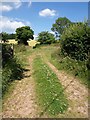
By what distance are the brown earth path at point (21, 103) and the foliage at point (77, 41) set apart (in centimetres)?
933

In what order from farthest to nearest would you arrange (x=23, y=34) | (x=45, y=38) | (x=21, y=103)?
(x=23, y=34)
(x=45, y=38)
(x=21, y=103)

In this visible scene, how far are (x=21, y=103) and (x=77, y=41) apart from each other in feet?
44.5

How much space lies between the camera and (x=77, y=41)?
80.1ft

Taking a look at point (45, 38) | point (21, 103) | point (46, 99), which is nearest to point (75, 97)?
point (46, 99)

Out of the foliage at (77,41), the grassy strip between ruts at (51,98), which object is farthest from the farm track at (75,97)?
the foliage at (77,41)

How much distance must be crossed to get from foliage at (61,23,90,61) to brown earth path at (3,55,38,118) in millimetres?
9333

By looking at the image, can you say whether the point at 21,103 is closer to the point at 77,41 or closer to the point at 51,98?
the point at 51,98

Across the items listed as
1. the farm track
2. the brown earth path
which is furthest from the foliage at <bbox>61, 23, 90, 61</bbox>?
the brown earth path

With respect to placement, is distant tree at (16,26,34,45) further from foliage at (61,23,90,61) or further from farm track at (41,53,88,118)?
farm track at (41,53,88,118)

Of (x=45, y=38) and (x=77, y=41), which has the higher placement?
(x=45, y=38)

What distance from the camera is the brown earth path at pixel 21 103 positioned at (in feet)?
34.4

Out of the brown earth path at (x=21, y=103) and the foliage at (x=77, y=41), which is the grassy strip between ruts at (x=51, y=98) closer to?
the brown earth path at (x=21, y=103)

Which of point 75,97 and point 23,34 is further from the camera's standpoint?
point 23,34

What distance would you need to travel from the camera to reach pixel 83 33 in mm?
23844
